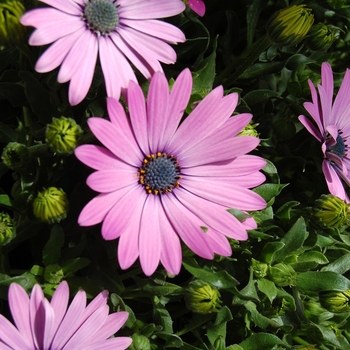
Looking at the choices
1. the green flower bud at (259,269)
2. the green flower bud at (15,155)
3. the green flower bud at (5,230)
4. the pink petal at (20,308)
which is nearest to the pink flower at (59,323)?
the pink petal at (20,308)

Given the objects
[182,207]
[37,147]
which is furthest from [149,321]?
[37,147]

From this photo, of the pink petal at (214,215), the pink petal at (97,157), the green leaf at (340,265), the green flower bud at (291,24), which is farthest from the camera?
the green leaf at (340,265)

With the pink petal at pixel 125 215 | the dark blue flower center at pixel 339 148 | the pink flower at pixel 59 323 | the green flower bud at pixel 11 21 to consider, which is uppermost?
the green flower bud at pixel 11 21

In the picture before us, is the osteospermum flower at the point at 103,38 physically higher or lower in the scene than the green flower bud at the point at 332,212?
higher

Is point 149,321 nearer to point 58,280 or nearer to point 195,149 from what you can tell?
point 58,280

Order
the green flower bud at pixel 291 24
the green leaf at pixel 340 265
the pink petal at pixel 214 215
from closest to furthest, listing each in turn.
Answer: the pink petal at pixel 214 215 → the green flower bud at pixel 291 24 → the green leaf at pixel 340 265

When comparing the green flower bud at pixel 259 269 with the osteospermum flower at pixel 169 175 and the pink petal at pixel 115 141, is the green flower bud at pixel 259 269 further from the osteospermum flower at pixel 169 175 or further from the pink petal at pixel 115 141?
the pink petal at pixel 115 141

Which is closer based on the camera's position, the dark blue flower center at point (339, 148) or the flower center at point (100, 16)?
the flower center at point (100, 16)
